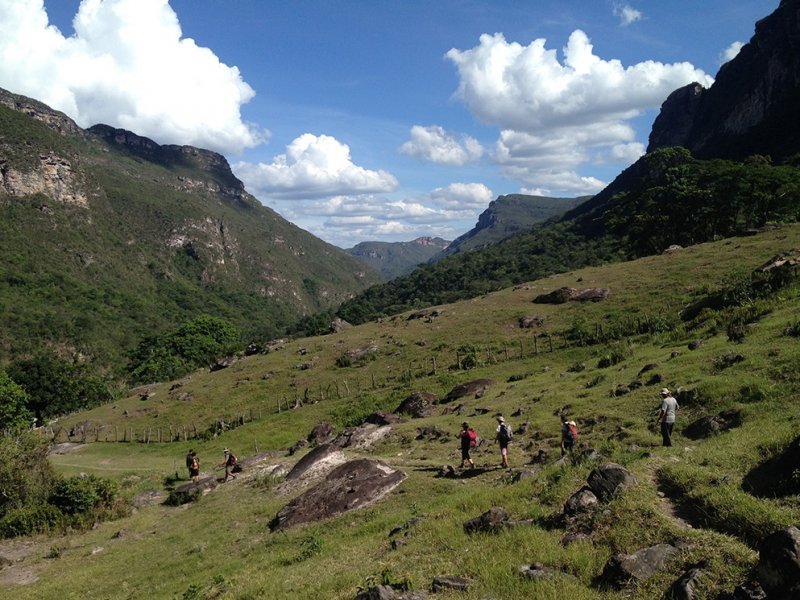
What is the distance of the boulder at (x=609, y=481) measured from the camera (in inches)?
446

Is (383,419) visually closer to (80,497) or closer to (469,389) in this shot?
(469,389)

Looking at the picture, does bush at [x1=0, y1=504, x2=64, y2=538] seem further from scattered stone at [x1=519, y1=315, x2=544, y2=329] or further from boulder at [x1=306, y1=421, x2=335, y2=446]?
scattered stone at [x1=519, y1=315, x2=544, y2=329]

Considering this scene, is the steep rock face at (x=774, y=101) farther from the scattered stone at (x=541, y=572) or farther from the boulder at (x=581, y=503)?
the scattered stone at (x=541, y=572)

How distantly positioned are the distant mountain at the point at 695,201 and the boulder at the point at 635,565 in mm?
67094

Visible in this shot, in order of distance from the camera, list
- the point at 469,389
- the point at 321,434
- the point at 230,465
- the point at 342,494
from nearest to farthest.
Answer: the point at 342,494 < the point at 230,465 < the point at 321,434 < the point at 469,389

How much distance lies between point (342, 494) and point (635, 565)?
12832 millimetres

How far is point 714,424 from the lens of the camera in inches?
630

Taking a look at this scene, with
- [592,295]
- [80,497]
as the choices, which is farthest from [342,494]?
[592,295]

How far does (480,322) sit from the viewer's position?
56.8 meters

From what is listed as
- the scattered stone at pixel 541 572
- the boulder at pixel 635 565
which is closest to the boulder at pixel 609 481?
the boulder at pixel 635 565

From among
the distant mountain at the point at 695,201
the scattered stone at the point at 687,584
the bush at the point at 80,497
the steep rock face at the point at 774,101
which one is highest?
the steep rock face at the point at 774,101

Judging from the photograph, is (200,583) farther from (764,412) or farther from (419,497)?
(764,412)

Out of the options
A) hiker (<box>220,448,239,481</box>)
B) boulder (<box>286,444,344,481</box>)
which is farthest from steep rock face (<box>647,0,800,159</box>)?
hiker (<box>220,448,239,481</box>)

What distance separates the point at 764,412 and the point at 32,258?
235 metres
